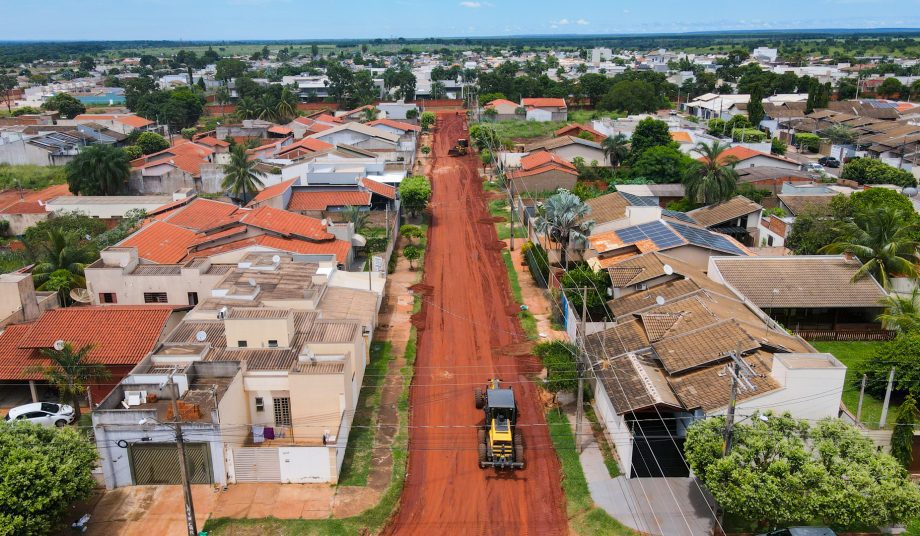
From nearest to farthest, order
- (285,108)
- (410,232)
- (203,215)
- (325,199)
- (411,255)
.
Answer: (411,255) → (203,215) → (410,232) → (325,199) → (285,108)

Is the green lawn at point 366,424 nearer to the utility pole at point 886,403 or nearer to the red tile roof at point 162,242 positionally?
the red tile roof at point 162,242

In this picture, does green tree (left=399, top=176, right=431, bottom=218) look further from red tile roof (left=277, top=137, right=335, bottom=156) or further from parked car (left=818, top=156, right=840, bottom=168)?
parked car (left=818, top=156, right=840, bottom=168)

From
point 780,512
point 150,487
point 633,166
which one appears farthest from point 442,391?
point 633,166

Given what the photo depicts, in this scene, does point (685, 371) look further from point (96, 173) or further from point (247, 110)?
point (247, 110)

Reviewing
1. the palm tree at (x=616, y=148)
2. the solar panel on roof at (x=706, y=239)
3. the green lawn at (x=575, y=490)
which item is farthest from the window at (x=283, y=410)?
the palm tree at (x=616, y=148)

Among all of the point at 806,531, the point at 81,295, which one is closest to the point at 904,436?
the point at 806,531

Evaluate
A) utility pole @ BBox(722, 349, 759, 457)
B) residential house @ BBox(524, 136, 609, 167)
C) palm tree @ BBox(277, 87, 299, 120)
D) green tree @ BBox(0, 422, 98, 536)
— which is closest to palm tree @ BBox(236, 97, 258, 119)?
palm tree @ BBox(277, 87, 299, 120)

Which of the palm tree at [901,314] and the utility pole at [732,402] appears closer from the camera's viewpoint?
the utility pole at [732,402]
